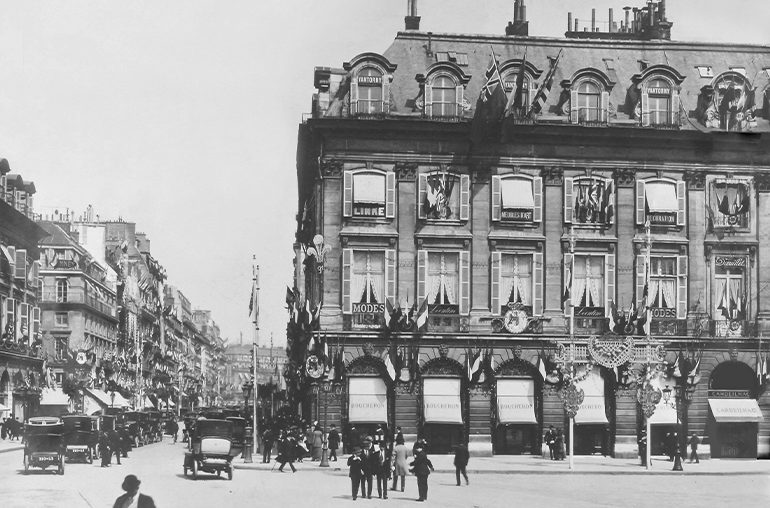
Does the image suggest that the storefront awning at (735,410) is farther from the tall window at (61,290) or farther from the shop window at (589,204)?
the tall window at (61,290)

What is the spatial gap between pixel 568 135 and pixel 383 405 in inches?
610

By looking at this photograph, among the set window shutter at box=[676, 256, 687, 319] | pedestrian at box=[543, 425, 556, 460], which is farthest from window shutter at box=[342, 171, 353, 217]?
window shutter at box=[676, 256, 687, 319]

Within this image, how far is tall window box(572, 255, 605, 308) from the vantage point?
58969 mm

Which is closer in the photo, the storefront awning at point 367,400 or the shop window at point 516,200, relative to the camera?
the storefront awning at point 367,400

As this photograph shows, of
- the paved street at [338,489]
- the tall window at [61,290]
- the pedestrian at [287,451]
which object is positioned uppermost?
the tall window at [61,290]

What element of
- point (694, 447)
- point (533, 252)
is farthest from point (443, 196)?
point (694, 447)

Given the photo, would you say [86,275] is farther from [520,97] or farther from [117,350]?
[520,97]

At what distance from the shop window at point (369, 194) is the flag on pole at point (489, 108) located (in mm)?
4469

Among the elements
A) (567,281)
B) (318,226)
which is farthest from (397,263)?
(567,281)

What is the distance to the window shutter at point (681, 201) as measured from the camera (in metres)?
59.4

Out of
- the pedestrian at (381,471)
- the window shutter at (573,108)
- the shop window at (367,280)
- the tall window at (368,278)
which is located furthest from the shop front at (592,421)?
the pedestrian at (381,471)

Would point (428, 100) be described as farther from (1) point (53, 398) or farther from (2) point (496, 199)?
(1) point (53, 398)

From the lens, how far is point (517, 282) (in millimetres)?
58531

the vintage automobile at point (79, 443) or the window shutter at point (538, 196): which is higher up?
the window shutter at point (538, 196)
